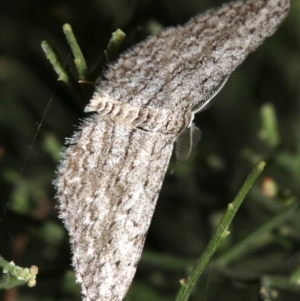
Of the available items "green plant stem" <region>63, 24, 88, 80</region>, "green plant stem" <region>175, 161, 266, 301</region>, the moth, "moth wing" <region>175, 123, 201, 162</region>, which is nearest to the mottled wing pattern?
the moth

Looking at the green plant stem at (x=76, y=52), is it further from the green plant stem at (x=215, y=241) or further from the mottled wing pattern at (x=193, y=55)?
the green plant stem at (x=215, y=241)

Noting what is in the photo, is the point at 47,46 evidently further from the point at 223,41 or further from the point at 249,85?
the point at 249,85

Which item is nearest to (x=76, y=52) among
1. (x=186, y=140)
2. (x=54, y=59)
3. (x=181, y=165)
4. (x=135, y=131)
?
(x=54, y=59)

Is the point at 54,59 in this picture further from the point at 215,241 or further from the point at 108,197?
the point at 215,241

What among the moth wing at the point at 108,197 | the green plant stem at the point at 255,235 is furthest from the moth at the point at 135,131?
the green plant stem at the point at 255,235

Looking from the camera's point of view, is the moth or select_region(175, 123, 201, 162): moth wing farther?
select_region(175, 123, 201, 162): moth wing

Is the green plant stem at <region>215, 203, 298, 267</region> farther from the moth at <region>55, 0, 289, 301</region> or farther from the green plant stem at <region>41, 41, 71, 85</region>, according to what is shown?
the green plant stem at <region>41, 41, 71, 85</region>
